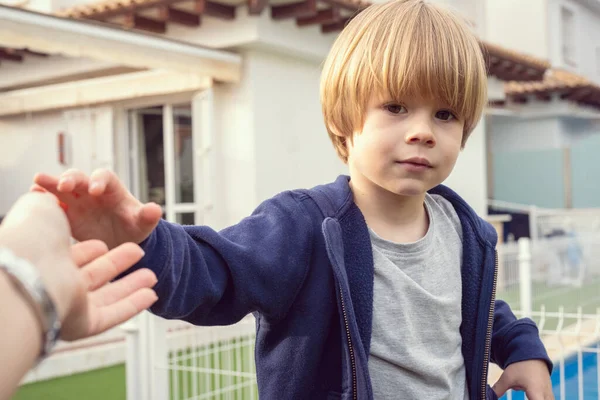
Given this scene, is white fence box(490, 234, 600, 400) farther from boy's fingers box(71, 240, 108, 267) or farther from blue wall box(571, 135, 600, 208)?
boy's fingers box(71, 240, 108, 267)

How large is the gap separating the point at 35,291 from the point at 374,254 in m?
0.85

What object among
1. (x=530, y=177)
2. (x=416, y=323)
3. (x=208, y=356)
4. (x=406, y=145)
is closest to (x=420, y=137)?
(x=406, y=145)

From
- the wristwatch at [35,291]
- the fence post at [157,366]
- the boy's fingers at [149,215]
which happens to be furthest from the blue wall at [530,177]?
the wristwatch at [35,291]

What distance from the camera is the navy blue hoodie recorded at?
1.13 metres

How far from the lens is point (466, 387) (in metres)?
1.44

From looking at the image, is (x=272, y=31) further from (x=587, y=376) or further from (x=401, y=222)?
(x=401, y=222)

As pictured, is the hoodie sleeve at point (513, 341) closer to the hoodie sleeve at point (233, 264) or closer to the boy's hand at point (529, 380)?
the boy's hand at point (529, 380)

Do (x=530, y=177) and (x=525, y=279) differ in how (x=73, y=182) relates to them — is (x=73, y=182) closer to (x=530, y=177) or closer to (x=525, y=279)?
(x=525, y=279)

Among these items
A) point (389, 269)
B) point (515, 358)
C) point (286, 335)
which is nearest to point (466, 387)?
point (515, 358)

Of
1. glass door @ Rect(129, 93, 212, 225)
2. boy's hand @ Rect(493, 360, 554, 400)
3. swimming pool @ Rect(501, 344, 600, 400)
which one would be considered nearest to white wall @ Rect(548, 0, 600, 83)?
swimming pool @ Rect(501, 344, 600, 400)

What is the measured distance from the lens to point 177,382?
3.88 metres

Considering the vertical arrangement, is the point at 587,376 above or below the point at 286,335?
below

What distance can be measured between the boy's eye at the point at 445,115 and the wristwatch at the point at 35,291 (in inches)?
35.2

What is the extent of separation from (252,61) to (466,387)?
5195 mm
